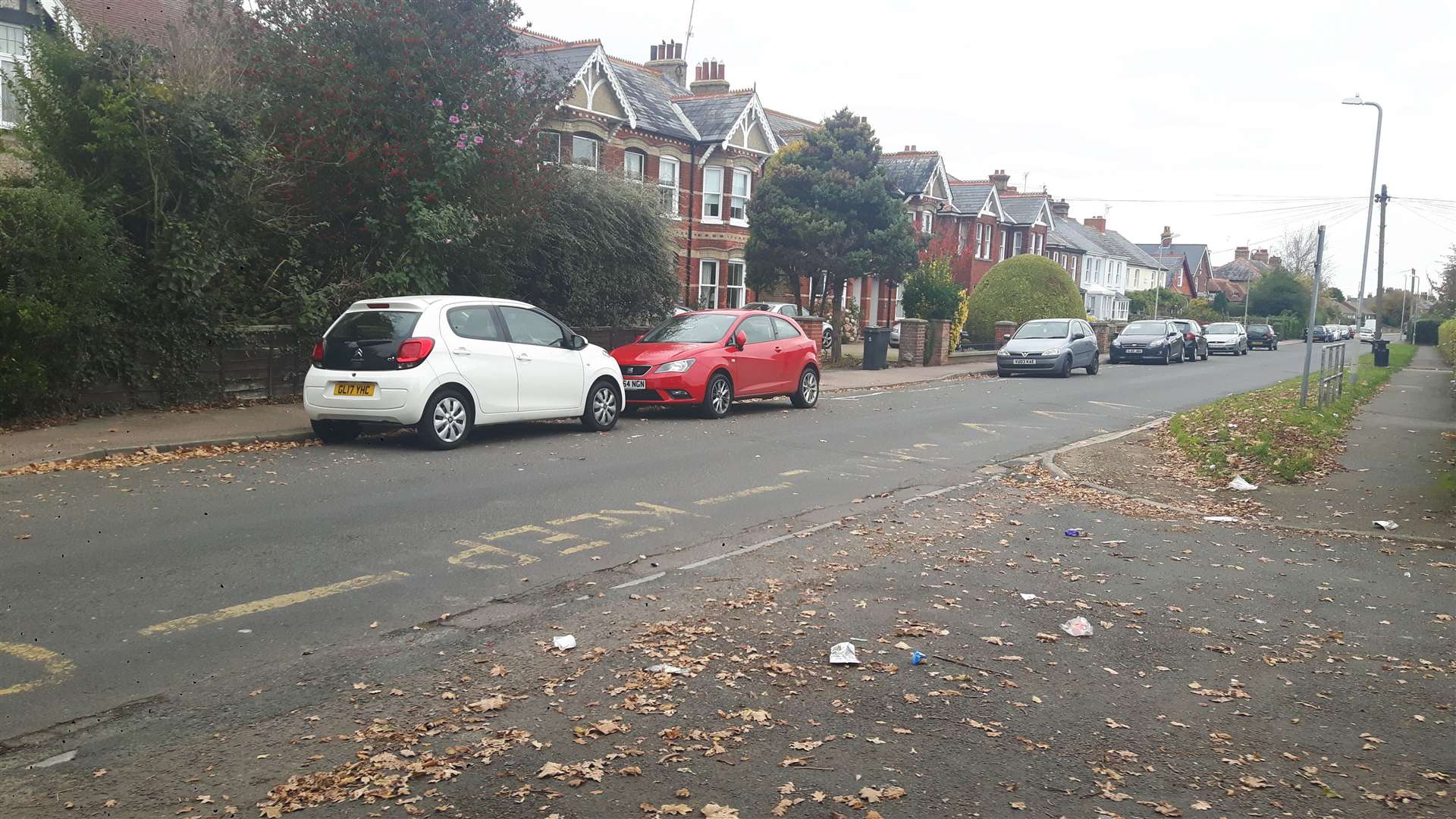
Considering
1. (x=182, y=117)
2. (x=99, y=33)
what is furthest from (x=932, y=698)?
(x=99, y=33)

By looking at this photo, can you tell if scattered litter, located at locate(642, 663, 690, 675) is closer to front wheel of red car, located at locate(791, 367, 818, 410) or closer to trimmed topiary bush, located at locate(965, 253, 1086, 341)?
front wheel of red car, located at locate(791, 367, 818, 410)

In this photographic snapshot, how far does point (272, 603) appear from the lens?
6.13m

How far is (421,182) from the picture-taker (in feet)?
50.6

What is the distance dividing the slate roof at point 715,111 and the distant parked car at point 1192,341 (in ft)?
57.8

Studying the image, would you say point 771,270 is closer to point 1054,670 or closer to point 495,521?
point 495,521

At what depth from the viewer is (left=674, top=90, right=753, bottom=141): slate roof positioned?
36.6 meters

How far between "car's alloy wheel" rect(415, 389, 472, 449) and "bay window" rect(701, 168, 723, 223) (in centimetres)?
2597

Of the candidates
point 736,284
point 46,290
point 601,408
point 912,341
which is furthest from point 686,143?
point 46,290

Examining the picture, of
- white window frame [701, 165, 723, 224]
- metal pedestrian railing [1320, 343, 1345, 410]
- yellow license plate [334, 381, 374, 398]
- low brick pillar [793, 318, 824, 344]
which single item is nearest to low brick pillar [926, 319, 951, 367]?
low brick pillar [793, 318, 824, 344]

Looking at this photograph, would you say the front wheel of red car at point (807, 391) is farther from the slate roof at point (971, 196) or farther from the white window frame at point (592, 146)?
the slate roof at point (971, 196)

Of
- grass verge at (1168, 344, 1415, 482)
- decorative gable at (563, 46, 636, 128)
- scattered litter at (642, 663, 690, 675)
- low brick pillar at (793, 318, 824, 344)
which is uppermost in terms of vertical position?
decorative gable at (563, 46, 636, 128)

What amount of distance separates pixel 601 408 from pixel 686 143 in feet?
78.0

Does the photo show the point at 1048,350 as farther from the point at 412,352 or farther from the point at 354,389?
the point at 354,389

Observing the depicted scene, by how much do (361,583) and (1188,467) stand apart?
950 cm
